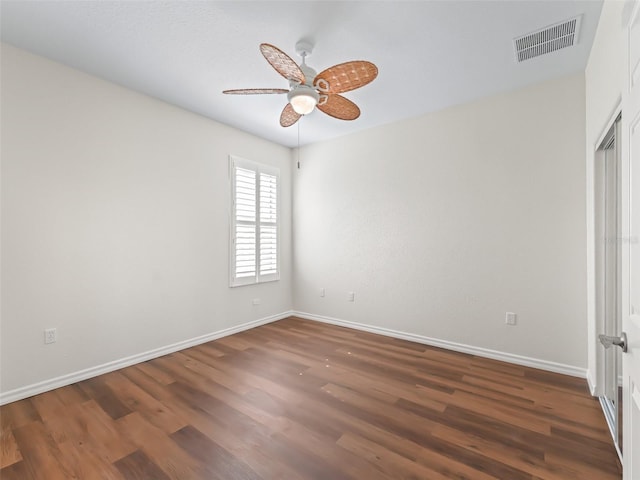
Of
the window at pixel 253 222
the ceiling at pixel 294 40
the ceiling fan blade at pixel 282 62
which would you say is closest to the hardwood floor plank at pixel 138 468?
the window at pixel 253 222

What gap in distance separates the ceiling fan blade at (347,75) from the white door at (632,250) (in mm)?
1218

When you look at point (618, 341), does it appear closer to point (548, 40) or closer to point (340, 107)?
point (340, 107)

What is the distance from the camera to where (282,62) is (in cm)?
187

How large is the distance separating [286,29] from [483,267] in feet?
9.34

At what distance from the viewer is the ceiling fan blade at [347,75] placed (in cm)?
186

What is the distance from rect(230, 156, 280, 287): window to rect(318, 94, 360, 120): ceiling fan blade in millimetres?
1882

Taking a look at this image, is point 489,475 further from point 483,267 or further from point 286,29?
point 286,29

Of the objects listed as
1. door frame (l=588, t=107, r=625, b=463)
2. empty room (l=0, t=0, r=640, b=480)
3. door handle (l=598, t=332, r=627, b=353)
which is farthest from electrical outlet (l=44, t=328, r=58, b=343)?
door frame (l=588, t=107, r=625, b=463)

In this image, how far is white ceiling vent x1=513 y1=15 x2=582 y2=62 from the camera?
6.74 ft

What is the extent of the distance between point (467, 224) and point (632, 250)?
2346 mm

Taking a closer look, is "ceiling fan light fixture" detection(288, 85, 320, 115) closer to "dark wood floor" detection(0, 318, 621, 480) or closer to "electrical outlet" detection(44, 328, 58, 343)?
"dark wood floor" detection(0, 318, 621, 480)

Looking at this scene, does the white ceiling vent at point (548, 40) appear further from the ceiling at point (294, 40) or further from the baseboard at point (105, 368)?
the baseboard at point (105, 368)

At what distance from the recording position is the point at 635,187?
90 cm

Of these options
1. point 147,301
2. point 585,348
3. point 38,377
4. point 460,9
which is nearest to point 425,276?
point 585,348
